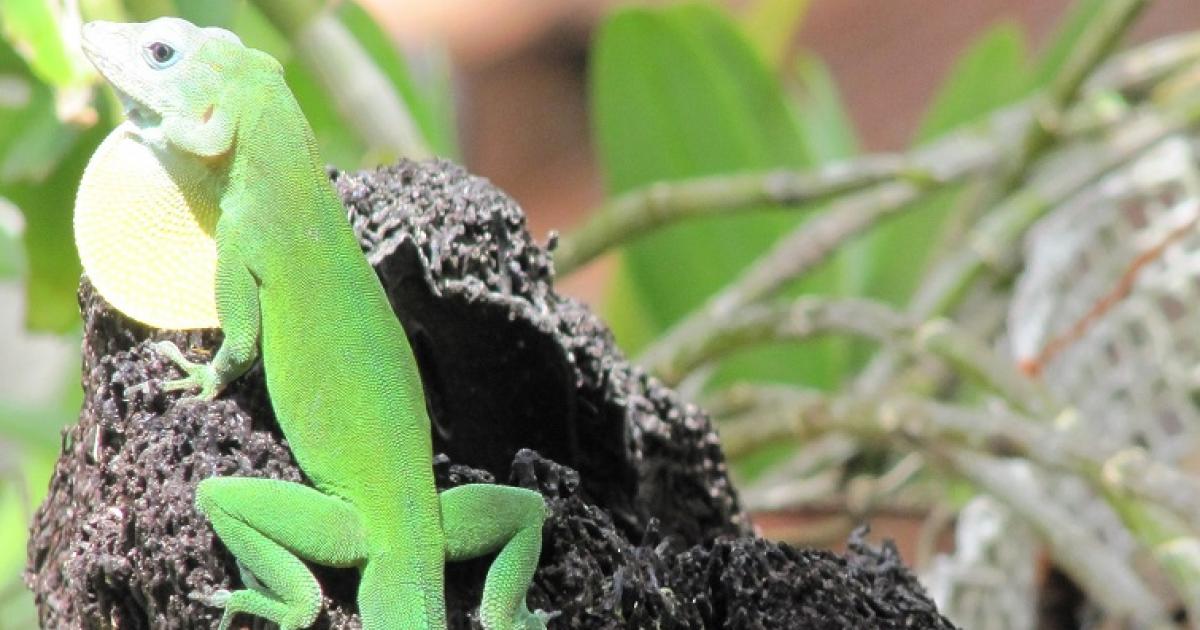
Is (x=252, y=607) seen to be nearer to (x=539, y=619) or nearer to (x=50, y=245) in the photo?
(x=539, y=619)

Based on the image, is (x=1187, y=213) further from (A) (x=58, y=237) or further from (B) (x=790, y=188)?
(A) (x=58, y=237)

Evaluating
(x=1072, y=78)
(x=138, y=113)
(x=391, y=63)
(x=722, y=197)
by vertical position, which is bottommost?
(x=138, y=113)

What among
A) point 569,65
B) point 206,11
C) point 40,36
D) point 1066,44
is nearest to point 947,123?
point 1066,44

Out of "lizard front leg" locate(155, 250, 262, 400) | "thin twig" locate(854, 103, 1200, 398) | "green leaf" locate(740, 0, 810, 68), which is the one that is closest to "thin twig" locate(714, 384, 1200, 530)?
"thin twig" locate(854, 103, 1200, 398)

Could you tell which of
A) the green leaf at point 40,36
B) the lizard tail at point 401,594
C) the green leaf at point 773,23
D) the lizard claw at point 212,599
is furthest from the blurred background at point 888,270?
the lizard claw at point 212,599

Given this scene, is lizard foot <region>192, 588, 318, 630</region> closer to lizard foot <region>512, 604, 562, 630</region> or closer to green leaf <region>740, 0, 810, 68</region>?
lizard foot <region>512, 604, 562, 630</region>
